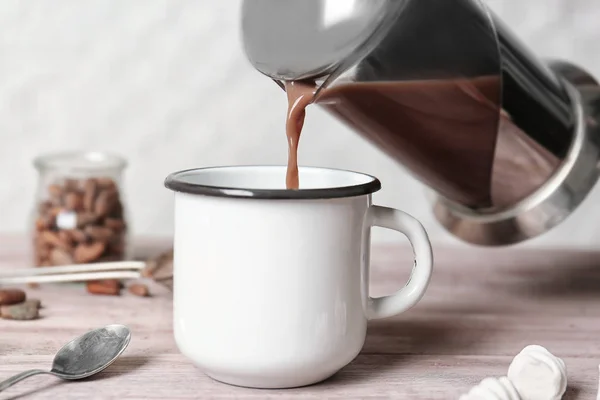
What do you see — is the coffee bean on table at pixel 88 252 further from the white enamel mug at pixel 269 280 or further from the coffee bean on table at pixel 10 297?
the white enamel mug at pixel 269 280

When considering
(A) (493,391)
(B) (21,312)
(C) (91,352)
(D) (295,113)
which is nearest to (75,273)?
(B) (21,312)

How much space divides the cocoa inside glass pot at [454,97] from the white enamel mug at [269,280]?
10 cm

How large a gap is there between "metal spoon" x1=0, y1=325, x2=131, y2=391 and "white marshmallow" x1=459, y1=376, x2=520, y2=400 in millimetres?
264

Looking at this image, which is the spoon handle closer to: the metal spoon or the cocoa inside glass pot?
the metal spoon

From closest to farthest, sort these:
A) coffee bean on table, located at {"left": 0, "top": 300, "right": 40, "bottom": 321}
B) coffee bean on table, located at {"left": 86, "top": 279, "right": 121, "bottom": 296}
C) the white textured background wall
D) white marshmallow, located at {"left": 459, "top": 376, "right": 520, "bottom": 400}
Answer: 1. white marshmallow, located at {"left": 459, "top": 376, "right": 520, "bottom": 400}
2. coffee bean on table, located at {"left": 0, "top": 300, "right": 40, "bottom": 321}
3. coffee bean on table, located at {"left": 86, "top": 279, "right": 121, "bottom": 296}
4. the white textured background wall

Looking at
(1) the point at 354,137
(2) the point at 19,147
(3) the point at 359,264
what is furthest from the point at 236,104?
(3) the point at 359,264

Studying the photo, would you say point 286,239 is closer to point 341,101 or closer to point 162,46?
point 341,101

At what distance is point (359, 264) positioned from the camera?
1.88 ft

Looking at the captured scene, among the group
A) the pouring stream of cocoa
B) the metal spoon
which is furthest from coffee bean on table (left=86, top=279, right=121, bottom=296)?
the pouring stream of cocoa

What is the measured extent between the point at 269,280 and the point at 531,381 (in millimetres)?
194

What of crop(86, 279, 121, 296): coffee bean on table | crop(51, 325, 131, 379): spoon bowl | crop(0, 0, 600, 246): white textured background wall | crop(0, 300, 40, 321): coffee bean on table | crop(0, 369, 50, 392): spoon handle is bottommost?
crop(86, 279, 121, 296): coffee bean on table

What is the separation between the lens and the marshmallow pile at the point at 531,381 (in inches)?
20.8

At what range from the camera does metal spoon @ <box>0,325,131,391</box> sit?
57cm

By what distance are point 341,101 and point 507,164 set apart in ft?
0.67
